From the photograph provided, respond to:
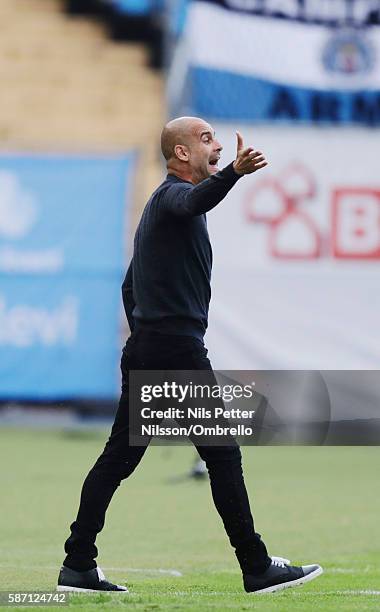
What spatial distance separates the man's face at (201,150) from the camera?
5988 mm

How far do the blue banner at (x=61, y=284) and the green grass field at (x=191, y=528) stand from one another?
124 inches

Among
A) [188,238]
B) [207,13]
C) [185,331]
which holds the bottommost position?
[185,331]

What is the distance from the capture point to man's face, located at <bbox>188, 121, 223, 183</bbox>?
5988 mm

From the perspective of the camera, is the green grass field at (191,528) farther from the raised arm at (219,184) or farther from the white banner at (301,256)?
the raised arm at (219,184)

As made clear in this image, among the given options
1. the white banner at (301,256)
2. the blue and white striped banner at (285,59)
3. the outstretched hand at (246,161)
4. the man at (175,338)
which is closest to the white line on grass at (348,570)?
the man at (175,338)

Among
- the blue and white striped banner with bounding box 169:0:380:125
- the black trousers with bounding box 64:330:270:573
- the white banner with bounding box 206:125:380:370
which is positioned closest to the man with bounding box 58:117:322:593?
the black trousers with bounding box 64:330:270:573

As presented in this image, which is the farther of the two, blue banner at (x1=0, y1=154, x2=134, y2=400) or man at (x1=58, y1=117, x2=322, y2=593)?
blue banner at (x1=0, y1=154, x2=134, y2=400)

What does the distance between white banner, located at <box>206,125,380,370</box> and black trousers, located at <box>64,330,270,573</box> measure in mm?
8782

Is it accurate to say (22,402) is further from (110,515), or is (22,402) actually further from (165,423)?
(165,423)

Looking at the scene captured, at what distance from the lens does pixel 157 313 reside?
5918 millimetres

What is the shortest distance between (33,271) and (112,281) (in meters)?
1.04

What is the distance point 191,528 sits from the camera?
934cm

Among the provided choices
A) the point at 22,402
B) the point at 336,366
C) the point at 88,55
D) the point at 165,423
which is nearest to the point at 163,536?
the point at 165,423

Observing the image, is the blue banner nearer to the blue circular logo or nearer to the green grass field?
the green grass field
